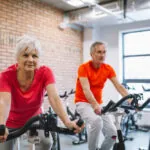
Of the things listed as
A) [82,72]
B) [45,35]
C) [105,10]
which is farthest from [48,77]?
[45,35]

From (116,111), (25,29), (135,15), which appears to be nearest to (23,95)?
(116,111)

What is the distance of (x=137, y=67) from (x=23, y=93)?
17.9ft

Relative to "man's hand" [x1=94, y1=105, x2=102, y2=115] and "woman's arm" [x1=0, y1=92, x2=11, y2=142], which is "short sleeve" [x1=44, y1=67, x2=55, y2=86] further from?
"man's hand" [x1=94, y1=105, x2=102, y2=115]

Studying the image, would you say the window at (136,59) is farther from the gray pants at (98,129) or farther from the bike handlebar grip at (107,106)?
the bike handlebar grip at (107,106)

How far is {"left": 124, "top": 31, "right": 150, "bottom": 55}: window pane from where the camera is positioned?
22.1ft

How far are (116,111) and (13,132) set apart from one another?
3.63ft

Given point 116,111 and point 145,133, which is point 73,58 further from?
point 116,111

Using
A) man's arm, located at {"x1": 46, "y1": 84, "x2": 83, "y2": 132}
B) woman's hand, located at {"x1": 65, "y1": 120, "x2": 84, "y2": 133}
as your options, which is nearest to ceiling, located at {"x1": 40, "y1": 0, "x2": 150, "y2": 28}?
man's arm, located at {"x1": 46, "y1": 84, "x2": 83, "y2": 132}

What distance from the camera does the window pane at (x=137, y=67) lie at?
22.0 feet

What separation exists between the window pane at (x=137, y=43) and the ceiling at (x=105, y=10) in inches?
24.7

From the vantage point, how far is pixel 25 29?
5277 mm

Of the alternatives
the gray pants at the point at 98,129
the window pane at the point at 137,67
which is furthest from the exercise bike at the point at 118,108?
the window pane at the point at 137,67

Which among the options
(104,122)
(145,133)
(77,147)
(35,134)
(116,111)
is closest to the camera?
(35,134)

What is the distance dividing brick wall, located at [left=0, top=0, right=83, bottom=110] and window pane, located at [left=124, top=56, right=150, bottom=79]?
4.73 ft
